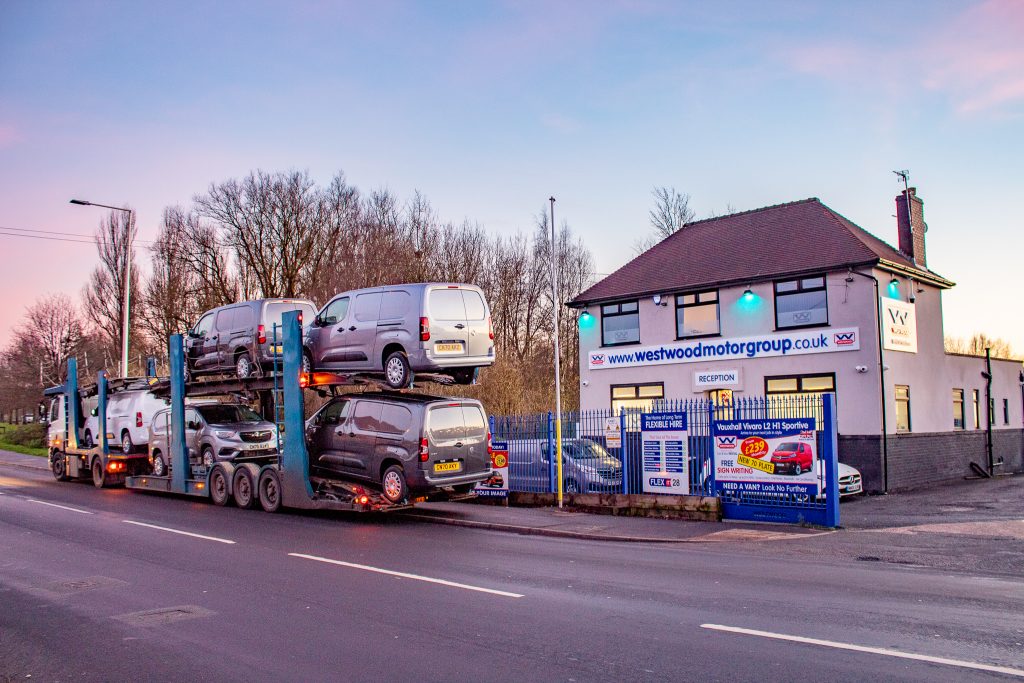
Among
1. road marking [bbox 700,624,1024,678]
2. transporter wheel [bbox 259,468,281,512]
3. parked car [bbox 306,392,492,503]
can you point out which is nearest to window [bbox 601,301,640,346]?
parked car [bbox 306,392,492,503]

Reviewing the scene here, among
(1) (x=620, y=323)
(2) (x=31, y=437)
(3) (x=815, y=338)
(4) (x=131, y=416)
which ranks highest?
(1) (x=620, y=323)

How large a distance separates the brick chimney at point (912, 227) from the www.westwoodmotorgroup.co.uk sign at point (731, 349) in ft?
19.5

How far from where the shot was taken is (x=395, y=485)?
15.5m

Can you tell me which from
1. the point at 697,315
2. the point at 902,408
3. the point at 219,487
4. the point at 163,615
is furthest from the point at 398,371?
the point at 902,408

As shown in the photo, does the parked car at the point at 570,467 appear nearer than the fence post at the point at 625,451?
No

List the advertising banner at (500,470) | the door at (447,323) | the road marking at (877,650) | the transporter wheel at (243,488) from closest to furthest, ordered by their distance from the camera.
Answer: the road marking at (877,650), the door at (447,323), the transporter wheel at (243,488), the advertising banner at (500,470)

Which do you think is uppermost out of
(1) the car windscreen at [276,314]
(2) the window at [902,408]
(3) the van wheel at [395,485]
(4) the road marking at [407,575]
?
(1) the car windscreen at [276,314]

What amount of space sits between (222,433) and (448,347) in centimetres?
794

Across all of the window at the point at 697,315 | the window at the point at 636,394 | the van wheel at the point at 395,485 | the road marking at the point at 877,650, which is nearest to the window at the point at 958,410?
the window at the point at 697,315

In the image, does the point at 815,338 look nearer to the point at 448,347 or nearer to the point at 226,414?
the point at 448,347

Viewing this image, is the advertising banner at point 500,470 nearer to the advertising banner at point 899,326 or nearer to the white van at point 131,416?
the white van at point 131,416

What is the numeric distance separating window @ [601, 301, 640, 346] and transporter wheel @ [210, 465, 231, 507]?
1514 centimetres

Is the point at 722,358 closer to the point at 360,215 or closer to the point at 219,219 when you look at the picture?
the point at 360,215

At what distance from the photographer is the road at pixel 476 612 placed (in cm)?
621
